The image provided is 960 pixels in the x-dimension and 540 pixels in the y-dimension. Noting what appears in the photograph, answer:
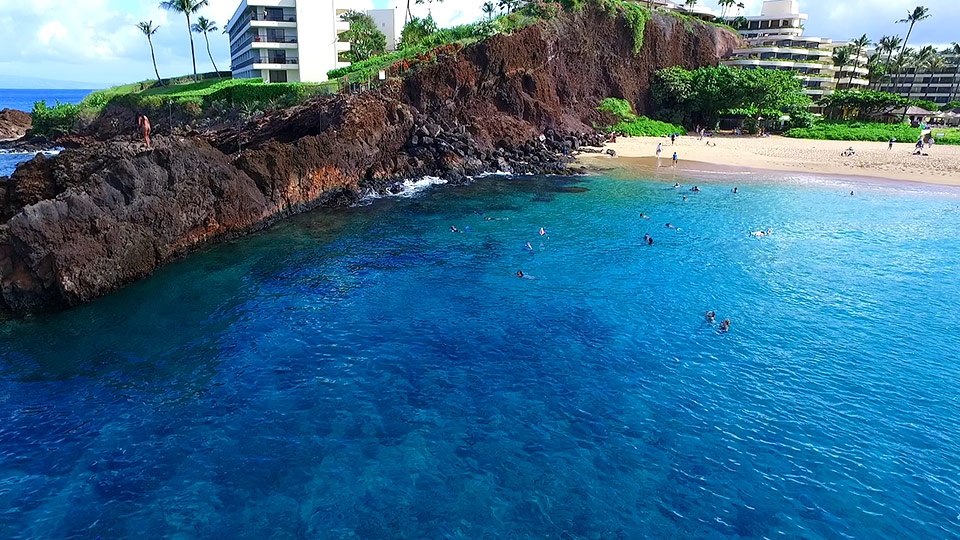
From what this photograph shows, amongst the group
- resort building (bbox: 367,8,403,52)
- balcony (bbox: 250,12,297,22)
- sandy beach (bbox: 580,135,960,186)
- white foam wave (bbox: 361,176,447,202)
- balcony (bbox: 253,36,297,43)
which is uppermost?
resort building (bbox: 367,8,403,52)

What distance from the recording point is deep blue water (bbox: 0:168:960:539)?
39.1 ft

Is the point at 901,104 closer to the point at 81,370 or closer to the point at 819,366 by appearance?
the point at 819,366

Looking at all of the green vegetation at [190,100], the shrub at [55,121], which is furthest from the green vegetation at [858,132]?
the shrub at [55,121]


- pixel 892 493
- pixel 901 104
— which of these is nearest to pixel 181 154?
pixel 892 493

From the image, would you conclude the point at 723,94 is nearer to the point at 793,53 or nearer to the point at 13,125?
the point at 793,53

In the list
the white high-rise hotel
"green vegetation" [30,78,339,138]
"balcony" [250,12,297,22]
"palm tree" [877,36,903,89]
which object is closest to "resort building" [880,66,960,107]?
"palm tree" [877,36,903,89]

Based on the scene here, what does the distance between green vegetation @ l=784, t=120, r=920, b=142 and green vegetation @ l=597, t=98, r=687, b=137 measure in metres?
17.1

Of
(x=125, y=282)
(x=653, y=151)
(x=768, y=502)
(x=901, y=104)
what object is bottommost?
(x=768, y=502)

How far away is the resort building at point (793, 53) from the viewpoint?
85.8 metres

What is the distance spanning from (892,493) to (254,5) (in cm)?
7369

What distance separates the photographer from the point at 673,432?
14.6 meters

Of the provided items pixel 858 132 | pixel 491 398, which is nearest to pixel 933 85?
pixel 858 132

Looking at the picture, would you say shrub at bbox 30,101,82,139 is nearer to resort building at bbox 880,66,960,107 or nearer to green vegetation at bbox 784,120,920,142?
green vegetation at bbox 784,120,920,142

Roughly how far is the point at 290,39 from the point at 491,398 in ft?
213
